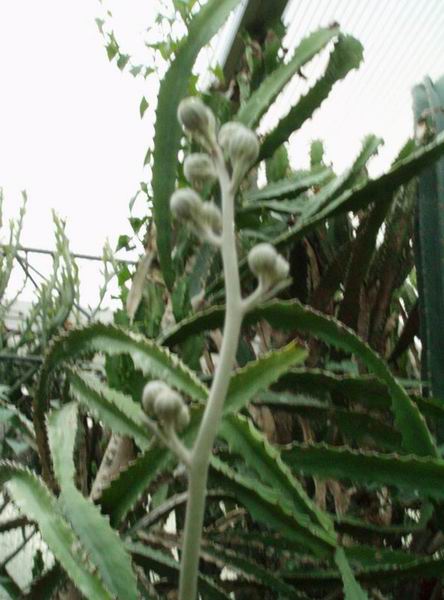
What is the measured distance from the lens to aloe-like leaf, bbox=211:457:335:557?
537 millimetres

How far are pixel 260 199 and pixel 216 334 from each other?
18 centimetres

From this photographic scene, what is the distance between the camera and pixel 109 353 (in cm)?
65

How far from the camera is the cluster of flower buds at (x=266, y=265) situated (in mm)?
375

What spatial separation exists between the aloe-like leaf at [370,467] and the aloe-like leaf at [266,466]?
0.05 meters

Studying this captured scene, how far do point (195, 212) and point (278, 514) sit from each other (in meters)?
0.26

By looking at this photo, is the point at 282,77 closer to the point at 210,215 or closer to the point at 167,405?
the point at 210,215

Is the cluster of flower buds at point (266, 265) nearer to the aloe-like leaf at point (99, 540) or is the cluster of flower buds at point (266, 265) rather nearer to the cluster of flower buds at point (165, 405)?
the cluster of flower buds at point (165, 405)

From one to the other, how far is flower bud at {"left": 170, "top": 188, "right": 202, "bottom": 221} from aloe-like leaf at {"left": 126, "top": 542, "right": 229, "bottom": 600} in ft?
1.06

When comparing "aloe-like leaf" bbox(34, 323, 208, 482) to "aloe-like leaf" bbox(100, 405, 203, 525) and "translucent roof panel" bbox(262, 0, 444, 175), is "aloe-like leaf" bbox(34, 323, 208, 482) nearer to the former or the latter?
"aloe-like leaf" bbox(100, 405, 203, 525)

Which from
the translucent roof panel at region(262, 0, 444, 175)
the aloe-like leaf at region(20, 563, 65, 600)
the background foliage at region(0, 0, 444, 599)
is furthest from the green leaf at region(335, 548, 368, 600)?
the translucent roof panel at region(262, 0, 444, 175)

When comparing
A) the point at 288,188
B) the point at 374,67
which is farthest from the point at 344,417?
the point at 374,67

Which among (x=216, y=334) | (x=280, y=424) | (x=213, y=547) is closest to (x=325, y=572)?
(x=213, y=547)

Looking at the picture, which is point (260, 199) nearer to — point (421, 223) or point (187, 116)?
point (421, 223)

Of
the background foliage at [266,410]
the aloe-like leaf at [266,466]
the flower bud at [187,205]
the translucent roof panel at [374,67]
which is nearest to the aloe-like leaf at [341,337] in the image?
the background foliage at [266,410]
